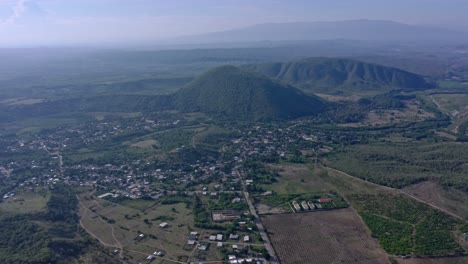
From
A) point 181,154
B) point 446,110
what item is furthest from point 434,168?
point 446,110

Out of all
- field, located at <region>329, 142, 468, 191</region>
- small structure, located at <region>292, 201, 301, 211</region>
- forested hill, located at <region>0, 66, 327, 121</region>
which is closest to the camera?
small structure, located at <region>292, 201, 301, 211</region>

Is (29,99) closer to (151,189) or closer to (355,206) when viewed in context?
(151,189)

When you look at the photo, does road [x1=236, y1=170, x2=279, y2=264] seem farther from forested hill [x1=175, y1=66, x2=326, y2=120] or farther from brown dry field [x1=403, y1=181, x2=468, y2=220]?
forested hill [x1=175, y1=66, x2=326, y2=120]

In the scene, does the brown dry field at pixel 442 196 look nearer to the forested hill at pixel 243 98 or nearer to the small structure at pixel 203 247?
the small structure at pixel 203 247

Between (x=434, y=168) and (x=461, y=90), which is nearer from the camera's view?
(x=434, y=168)

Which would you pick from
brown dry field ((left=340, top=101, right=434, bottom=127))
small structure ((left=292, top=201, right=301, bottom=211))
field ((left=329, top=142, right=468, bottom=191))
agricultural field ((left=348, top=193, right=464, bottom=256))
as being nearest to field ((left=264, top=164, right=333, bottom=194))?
small structure ((left=292, top=201, right=301, bottom=211))

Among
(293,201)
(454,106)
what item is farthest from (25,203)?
(454,106)
